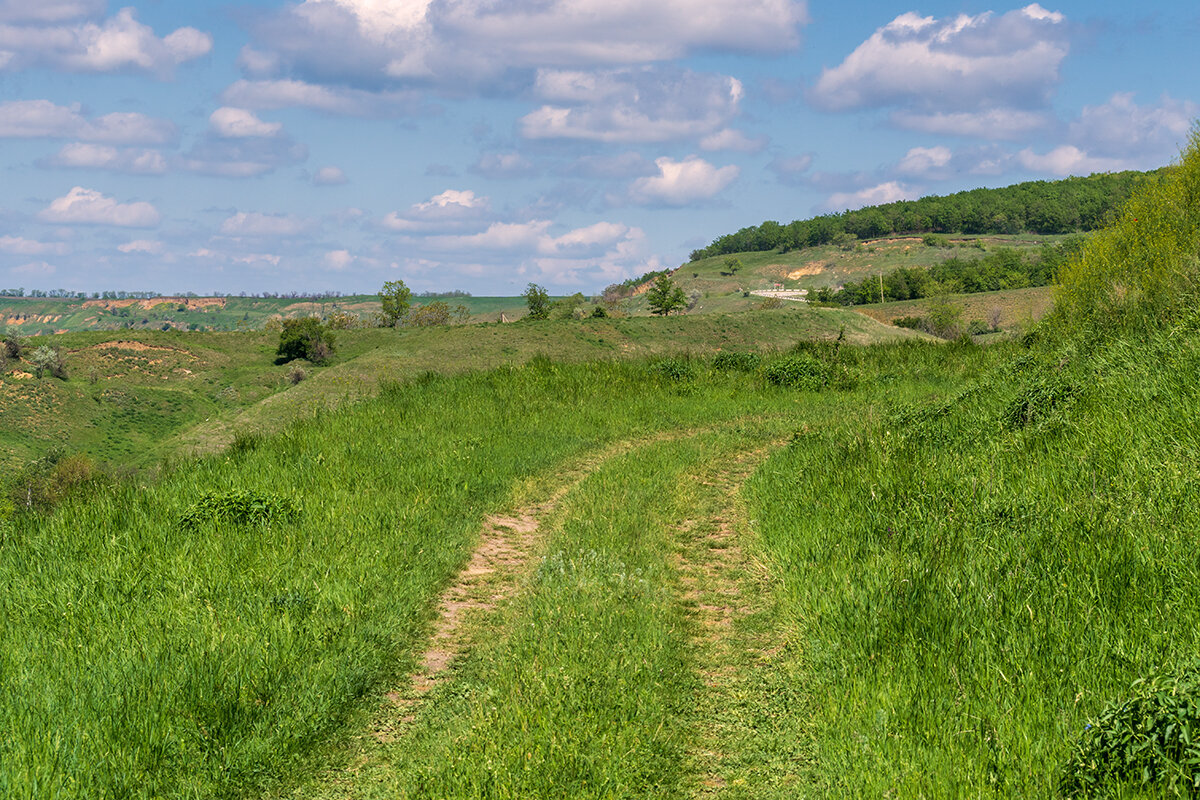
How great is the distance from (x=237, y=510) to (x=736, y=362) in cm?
1509

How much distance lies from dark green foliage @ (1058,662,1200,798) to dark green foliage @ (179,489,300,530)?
22.5 ft

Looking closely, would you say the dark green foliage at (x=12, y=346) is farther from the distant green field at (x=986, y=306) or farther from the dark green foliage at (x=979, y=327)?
the dark green foliage at (x=979, y=327)

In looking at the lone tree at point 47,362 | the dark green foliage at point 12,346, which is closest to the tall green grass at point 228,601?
the lone tree at point 47,362

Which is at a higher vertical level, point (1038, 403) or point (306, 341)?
point (306, 341)

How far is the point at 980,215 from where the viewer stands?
155 meters

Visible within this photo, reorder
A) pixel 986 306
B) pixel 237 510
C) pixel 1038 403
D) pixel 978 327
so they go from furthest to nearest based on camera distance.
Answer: pixel 986 306
pixel 978 327
pixel 1038 403
pixel 237 510

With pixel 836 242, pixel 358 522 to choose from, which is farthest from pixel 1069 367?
pixel 836 242

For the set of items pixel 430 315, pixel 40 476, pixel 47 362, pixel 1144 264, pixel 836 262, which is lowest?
pixel 40 476

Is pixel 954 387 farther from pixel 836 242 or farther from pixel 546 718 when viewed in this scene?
pixel 836 242

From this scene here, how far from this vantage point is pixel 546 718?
455 centimetres

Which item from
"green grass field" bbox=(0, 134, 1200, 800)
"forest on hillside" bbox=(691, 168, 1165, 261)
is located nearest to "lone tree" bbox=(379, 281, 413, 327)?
"green grass field" bbox=(0, 134, 1200, 800)

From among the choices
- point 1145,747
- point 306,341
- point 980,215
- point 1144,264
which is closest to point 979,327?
point 1144,264

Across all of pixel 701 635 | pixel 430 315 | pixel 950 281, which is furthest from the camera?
pixel 430 315

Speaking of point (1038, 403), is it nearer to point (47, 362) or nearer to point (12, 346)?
point (47, 362)
